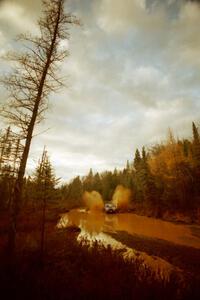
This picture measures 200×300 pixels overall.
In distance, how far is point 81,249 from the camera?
1227cm

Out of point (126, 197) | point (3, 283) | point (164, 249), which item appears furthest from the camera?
point (126, 197)

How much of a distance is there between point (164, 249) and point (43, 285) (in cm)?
1306

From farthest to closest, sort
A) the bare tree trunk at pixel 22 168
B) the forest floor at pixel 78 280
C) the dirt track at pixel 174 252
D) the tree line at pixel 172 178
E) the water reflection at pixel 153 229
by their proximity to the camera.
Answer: the tree line at pixel 172 178, the water reflection at pixel 153 229, the dirt track at pixel 174 252, the bare tree trunk at pixel 22 168, the forest floor at pixel 78 280

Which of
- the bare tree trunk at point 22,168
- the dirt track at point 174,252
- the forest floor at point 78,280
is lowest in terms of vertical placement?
the dirt track at point 174,252

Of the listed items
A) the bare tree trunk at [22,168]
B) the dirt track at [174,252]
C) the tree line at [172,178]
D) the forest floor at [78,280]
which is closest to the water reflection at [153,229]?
the dirt track at [174,252]

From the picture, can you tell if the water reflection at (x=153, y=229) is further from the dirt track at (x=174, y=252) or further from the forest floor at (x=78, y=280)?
the forest floor at (x=78, y=280)

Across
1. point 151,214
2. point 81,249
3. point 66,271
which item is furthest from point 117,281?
point 151,214

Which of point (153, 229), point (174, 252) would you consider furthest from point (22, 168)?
point (153, 229)

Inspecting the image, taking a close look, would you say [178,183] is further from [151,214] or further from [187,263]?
[187,263]

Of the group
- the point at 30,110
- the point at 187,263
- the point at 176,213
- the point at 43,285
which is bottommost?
the point at 187,263

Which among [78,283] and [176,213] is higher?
[176,213]

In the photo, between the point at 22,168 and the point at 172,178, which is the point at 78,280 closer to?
the point at 22,168

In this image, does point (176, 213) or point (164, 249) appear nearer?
point (164, 249)

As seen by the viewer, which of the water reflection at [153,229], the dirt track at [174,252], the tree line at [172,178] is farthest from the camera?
the tree line at [172,178]
